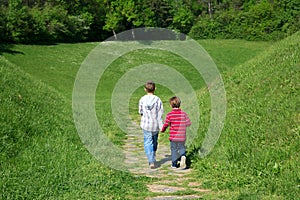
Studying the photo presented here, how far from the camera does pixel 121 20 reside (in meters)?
79.2

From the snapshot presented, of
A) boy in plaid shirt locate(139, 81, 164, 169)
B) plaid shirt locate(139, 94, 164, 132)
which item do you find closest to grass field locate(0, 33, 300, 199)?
boy in plaid shirt locate(139, 81, 164, 169)

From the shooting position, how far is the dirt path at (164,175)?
7.60 metres

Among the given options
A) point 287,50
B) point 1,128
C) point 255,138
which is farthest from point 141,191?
point 287,50

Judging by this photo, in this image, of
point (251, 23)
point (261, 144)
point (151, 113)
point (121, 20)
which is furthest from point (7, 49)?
point (251, 23)

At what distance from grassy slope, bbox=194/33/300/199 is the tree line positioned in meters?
47.6

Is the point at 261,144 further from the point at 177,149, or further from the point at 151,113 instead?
the point at 151,113

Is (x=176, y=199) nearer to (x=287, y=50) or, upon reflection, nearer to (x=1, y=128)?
(x=1, y=128)

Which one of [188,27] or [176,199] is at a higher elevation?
[188,27]

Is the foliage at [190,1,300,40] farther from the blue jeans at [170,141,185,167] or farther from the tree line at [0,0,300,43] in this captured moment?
the blue jeans at [170,141,185,167]

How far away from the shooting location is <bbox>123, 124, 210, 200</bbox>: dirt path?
7597 millimetres

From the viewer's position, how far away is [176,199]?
7.23 meters

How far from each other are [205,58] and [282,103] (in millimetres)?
41198

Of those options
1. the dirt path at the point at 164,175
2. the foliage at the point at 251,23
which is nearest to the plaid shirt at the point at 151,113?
the dirt path at the point at 164,175

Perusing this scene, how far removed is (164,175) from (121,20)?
72.3 m
